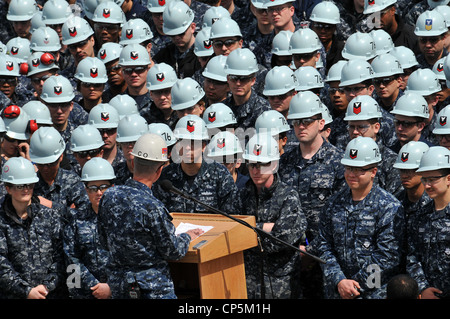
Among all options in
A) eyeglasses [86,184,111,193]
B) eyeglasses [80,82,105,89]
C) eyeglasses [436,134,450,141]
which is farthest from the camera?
A: eyeglasses [80,82,105,89]

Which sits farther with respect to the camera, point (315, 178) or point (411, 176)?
point (315, 178)

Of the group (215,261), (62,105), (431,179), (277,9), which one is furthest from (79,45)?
(431,179)

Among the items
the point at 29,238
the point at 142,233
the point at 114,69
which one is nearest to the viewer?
the point at 142,233

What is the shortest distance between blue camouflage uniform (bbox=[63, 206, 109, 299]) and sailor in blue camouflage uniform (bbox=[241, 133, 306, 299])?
4.21ft

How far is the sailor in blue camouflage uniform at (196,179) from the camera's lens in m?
9.83

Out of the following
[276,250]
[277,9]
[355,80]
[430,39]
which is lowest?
[276,250]

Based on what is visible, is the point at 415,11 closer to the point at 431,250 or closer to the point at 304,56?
the point at 304,56

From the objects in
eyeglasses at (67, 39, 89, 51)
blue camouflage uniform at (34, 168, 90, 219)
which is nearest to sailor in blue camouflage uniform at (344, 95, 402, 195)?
blue camouflage uniform at (34, 168, 90, 219)

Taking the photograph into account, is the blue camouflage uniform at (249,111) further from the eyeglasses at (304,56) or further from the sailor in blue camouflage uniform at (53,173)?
the sailor in blue camouflage uniform at (53,173)

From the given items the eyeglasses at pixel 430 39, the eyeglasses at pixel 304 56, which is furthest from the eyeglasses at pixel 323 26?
the eyeglasses at pixel 430 39

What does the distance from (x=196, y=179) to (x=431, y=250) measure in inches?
91.7

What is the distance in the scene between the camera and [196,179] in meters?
9.95

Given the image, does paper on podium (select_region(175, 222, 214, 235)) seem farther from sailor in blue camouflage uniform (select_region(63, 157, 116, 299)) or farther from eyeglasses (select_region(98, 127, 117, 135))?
eyeglasses (select_region(98, 127, 117, 135))

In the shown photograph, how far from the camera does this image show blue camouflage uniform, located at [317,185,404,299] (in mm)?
8922
